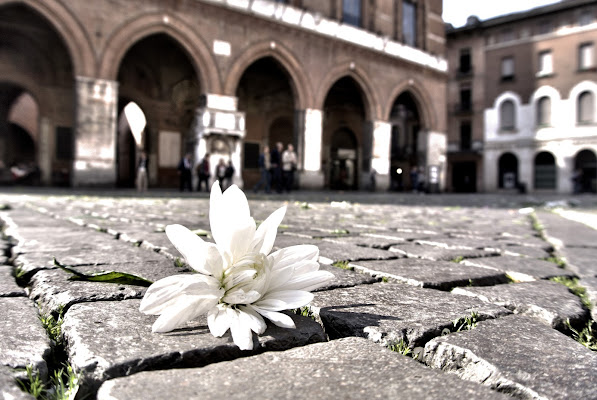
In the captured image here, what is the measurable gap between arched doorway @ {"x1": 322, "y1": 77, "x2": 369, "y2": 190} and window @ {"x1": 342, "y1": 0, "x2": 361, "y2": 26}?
3879 millimetres

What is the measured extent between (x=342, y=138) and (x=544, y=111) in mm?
14627

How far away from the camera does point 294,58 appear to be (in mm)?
16906

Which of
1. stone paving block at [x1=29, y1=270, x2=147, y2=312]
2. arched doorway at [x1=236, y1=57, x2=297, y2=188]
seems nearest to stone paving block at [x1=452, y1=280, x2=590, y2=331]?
stone paving block at [x1=29, y1=270, x2=147, y2=312]

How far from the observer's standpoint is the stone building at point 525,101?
28.3 m

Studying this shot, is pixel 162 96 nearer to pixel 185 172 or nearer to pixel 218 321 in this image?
pixel 185 172

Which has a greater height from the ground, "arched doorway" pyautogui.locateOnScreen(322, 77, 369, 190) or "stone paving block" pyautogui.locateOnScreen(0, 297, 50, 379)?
"arched doorway" pyautogui.locateOnScreen(322, 77, 369, 190)

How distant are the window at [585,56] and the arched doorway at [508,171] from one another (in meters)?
6.72

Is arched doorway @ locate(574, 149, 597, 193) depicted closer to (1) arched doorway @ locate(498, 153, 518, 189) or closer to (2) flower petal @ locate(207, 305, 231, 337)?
(1) arched doorway @ locate(498, 153, 518, 189)

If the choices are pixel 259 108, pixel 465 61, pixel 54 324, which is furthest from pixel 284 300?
pixel 465 61

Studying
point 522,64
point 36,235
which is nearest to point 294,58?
point 36,235

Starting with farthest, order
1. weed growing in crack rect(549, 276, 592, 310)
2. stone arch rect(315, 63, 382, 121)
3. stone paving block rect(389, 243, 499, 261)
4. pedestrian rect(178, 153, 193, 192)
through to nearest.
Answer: stone arch rect(315, 63, 382, 121) → pedestrian rect(178, 153, 193, 192) → stone paving block rect(389, 243, 499, 261) → weed growing in crack rect(549, 276, 592, 310)

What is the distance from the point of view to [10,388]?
81cm

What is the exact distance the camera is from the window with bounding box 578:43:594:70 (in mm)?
28156

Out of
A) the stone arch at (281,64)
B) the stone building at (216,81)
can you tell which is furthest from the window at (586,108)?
the stone arch at (281,64)
